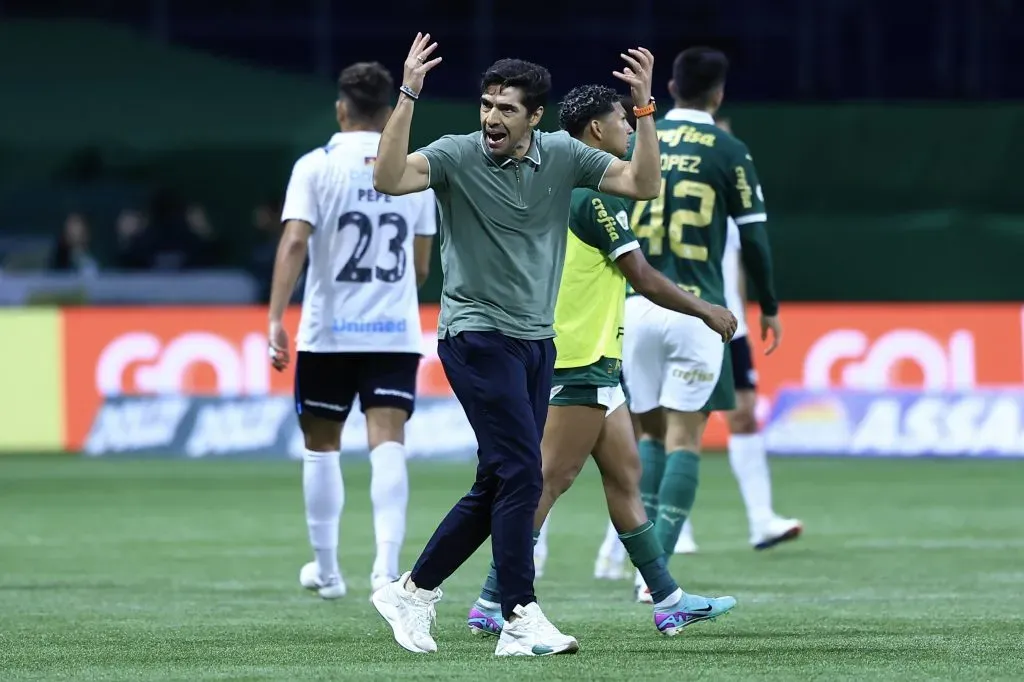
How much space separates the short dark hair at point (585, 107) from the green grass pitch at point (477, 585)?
1.91m

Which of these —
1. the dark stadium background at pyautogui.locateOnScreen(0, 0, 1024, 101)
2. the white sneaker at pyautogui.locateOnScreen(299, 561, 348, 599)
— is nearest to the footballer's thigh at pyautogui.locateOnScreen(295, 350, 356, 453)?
the white sneaker at pyautogui.locateOnScreen(299, 561, 348, 599)

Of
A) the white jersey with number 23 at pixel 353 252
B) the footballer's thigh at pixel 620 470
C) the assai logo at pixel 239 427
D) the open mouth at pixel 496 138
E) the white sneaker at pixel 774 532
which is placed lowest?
the assai logo at pixel 239 427

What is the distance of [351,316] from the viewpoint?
8852mm

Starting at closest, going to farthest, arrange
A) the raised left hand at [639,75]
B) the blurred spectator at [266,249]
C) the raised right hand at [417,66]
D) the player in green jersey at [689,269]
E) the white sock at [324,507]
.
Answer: the raised right hand at [417,66] < the raised left hand at [639,75] < the player in green jersey at [689,269] < the white sock at [324,507] < the blurred spectator at [266,249]

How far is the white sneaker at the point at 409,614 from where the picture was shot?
6.95 meters

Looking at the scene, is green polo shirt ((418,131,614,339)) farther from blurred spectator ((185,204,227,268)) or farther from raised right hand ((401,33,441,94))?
blurred spectator ((185,204,227,268))

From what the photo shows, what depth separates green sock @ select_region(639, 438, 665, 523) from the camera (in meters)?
9.19

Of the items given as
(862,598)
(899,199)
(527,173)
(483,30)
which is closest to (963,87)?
(899,199)

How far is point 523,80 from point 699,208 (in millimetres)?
2342

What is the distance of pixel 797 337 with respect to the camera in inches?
707

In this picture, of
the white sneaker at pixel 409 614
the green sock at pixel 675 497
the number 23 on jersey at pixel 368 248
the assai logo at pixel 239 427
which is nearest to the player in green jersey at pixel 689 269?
the green sock at pixel 675 497

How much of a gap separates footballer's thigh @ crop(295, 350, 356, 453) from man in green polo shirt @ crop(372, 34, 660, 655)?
2056 millimetres

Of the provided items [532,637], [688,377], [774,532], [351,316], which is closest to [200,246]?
[774,532]

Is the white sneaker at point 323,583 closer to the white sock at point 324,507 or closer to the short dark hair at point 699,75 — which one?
the white sock at point 324,507
